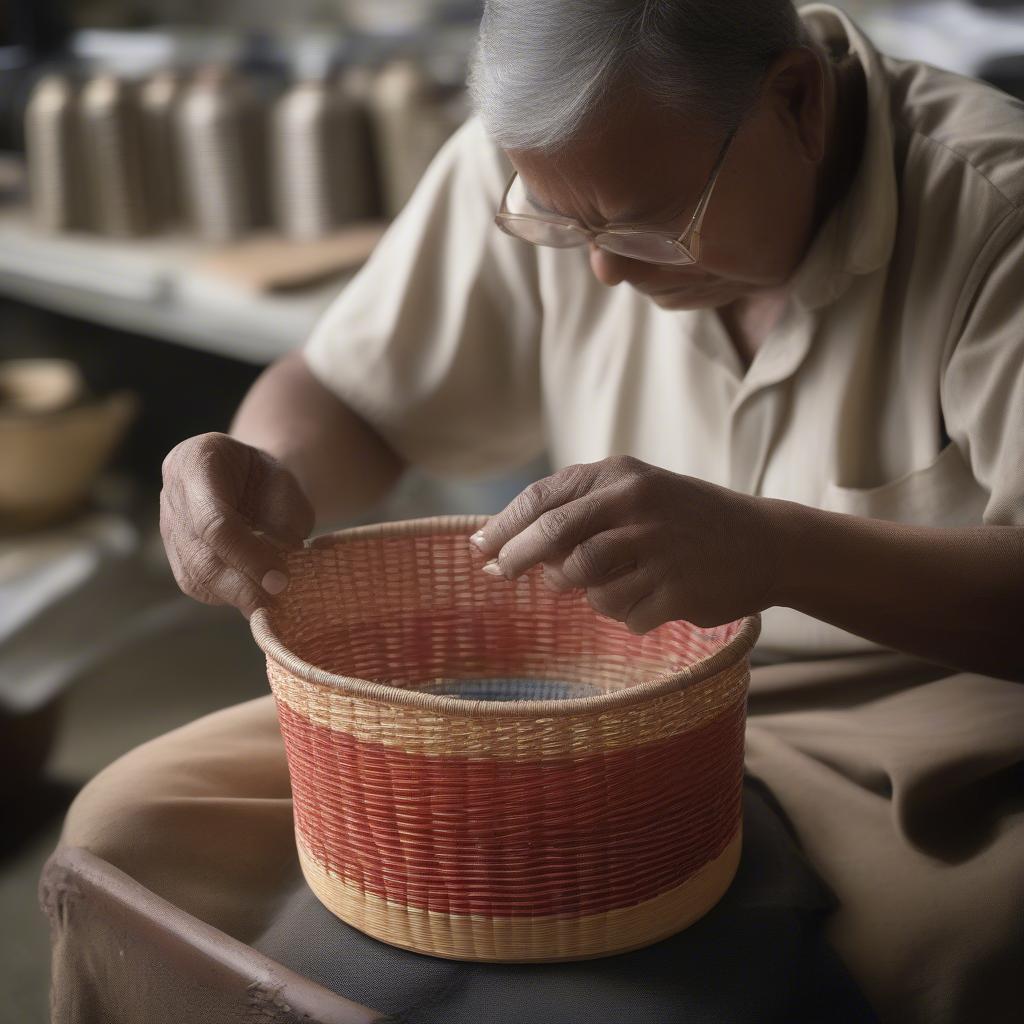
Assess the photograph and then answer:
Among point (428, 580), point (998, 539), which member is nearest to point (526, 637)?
point (428, 580)

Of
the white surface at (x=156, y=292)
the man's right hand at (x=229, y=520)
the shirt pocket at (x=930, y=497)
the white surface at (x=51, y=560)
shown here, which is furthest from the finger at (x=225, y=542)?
the white surface at (x=51, y=560)

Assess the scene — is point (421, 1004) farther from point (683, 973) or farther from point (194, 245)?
point (194, 245)

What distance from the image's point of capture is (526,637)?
3.87 ft

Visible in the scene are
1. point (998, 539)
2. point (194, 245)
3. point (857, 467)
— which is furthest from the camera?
point (194, 245)

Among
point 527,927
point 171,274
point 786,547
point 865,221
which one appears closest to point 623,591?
point 786,547

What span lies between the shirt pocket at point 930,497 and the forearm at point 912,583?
14cm

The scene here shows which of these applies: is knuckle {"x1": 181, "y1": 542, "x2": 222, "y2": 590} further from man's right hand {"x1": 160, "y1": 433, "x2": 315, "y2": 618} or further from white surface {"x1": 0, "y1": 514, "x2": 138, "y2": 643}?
white surface {"x1": 0, "y1": 514, "x2": 138, "y2": 643}

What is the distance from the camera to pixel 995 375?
3.33 ft

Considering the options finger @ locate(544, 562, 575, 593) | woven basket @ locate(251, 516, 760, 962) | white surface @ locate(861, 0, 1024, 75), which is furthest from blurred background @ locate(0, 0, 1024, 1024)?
finger @ locate(544, 562, 575, 593)

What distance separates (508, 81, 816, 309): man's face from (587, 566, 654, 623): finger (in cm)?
31

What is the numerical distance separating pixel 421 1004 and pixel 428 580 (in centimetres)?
40

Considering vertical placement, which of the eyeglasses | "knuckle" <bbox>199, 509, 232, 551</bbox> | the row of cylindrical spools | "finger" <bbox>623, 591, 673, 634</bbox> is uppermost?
the eyeglasses

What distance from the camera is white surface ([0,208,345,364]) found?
6.96ft

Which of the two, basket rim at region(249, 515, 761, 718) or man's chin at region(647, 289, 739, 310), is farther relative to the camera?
man's chin at region(647, 289, 739, 310)
